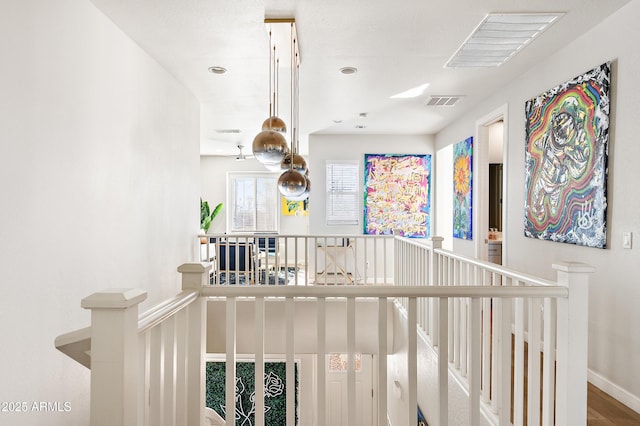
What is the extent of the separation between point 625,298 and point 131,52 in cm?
400

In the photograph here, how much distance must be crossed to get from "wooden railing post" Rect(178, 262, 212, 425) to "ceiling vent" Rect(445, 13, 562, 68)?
2605mm

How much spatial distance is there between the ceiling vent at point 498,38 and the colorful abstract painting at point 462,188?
6.11ft

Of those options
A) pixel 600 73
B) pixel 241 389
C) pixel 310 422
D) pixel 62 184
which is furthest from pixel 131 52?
pixel 310 422

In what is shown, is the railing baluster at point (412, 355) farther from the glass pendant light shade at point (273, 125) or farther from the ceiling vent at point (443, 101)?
the ceiling vent at point (443, 101)

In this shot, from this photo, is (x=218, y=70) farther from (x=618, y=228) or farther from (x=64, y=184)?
(x=618, y=228)

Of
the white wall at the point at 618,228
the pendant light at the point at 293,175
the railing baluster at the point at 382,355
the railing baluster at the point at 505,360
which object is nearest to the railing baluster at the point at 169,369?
the railing baluster at the point at 382,355

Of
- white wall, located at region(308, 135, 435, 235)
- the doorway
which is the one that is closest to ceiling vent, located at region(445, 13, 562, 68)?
the doorway

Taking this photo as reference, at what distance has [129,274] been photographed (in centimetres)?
310

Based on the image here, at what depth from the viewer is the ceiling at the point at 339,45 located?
8.55 feet

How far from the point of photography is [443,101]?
4.88 m

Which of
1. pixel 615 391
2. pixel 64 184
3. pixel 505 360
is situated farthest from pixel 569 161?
pixel 64 184

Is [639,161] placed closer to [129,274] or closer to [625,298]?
[625,298]

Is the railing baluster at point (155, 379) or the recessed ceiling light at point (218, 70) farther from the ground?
the recessed ceiling light at point (218, 70)

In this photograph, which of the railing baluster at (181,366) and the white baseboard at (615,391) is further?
the white baseboard at (615,391)
